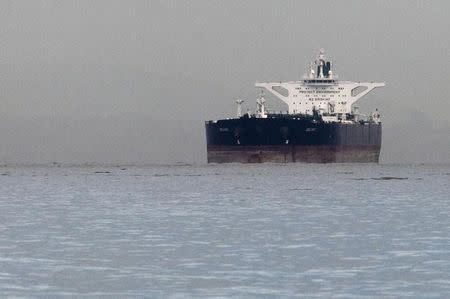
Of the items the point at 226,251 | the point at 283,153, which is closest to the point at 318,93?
the point at 283,153

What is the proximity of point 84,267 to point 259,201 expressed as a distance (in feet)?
89.4

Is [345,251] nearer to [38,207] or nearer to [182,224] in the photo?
[182,224]

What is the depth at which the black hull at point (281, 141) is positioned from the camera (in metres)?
130

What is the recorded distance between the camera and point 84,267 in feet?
74.6

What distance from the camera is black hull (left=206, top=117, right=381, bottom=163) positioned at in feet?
427

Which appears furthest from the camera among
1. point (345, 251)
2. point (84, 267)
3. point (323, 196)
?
point (323, 196)

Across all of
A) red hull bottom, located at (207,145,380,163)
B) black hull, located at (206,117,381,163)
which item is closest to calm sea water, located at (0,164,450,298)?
black hull, located at (206,117,381,163)

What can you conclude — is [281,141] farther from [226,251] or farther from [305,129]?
[226,251]

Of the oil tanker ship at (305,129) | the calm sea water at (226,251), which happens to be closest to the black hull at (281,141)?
the oil tanker ship at (305,129)

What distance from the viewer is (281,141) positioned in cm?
13062

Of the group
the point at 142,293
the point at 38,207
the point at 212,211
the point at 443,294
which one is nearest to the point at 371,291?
the point at 443,294

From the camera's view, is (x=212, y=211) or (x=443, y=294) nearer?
(x=443, y=294)

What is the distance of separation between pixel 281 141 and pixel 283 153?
248cm

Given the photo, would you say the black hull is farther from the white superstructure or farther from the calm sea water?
the calm sea water
